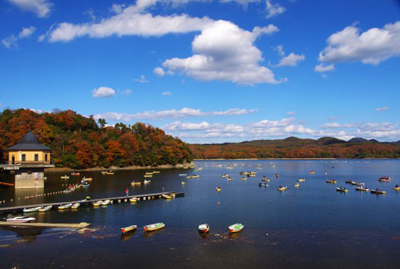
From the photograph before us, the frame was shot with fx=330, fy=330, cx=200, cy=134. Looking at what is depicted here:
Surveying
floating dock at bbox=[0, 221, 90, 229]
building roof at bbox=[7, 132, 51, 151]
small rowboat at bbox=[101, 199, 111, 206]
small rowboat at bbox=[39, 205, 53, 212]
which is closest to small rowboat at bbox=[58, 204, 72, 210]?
small rowboat at bbox=[39, 205, 53, 212]

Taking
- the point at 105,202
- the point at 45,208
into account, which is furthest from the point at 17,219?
the point at 105,202

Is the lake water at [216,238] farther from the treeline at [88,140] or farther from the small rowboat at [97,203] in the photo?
the treeline at [88,140]

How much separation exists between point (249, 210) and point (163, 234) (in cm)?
1921

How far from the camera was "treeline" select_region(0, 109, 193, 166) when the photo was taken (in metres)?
131

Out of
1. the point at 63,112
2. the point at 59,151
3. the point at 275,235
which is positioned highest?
the point at 63,112

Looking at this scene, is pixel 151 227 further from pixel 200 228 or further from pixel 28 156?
pixel 28 156

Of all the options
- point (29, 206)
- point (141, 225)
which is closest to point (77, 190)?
point (29, 206)

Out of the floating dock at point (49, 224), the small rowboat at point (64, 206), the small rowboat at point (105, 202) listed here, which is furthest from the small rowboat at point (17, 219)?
the small rowboat at point (105, 202)

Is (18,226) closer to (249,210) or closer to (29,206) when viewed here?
(29,206)

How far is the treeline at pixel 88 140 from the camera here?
131125mm

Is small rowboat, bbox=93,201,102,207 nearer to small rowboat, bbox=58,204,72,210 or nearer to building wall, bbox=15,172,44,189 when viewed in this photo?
small rowboat, bbox=58,204,72,210

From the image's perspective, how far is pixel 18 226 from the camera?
129 feet

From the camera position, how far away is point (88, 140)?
5974 inches

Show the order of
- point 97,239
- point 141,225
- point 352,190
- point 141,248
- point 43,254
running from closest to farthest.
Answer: point 43,254 < point 141,248 < point 97,239 < point 141,225 < point 352,190
